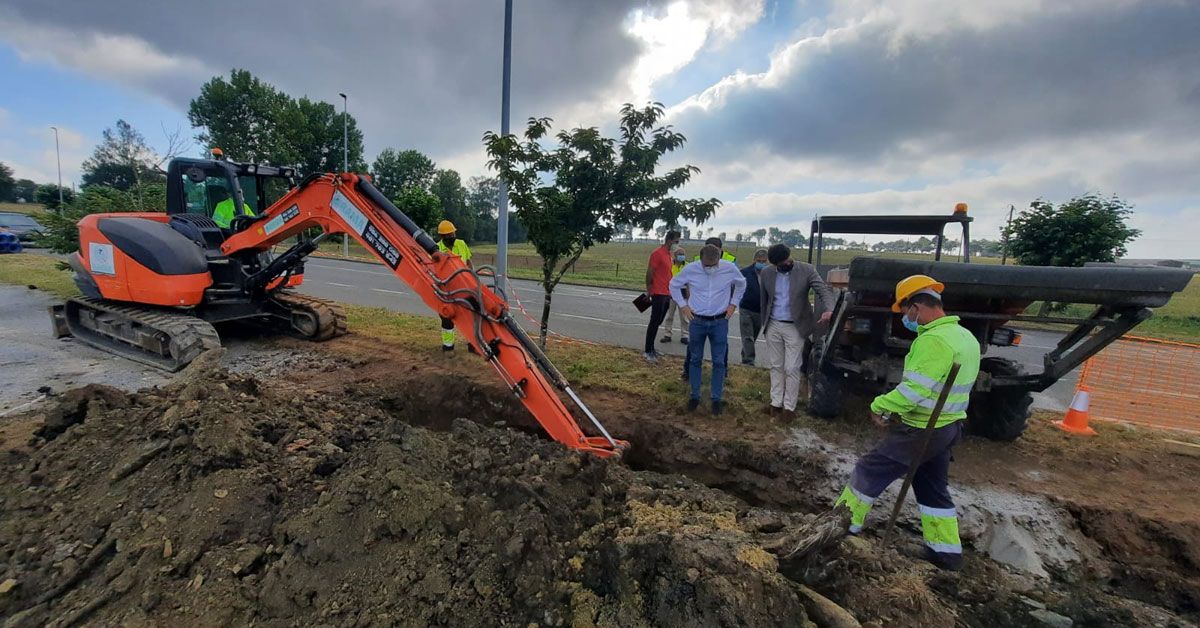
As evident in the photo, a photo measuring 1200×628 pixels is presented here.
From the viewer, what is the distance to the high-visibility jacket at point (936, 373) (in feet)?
10.4

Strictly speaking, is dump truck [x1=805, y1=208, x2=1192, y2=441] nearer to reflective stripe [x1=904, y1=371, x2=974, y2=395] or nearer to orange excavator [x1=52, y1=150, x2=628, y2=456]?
reflective stripe [x1=904, y1=371, x2=974, y2=395]

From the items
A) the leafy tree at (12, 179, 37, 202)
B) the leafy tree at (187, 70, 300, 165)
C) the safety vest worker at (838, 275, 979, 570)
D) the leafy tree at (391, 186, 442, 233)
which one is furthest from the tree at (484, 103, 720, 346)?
the leafy tree at (12, 179, 37, 202)

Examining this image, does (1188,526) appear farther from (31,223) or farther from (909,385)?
(31,223)

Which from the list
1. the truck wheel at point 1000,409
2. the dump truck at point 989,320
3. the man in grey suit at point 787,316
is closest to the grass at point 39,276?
the man in grey suit at point 787,316

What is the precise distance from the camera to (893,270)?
4.20 m

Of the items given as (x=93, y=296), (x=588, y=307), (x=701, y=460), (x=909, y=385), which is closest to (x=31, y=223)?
(x=93, y=296)

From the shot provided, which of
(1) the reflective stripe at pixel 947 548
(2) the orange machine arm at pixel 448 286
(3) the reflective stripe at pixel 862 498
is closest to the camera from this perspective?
(1) the reflective stripe at pixel 947 548

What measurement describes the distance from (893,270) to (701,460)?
2.35 m

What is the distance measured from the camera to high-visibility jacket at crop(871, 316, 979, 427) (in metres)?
3.17

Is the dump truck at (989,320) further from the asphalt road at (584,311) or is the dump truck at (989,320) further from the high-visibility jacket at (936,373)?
the high-visibility jacket at (936,373)

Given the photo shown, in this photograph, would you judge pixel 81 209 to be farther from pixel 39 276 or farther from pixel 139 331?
pixel 139 331

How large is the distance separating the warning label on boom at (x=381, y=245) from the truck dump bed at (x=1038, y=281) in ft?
13.2

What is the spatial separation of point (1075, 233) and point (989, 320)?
12.2 m

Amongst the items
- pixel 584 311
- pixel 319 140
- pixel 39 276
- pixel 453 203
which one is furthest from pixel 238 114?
pixel 584 311
